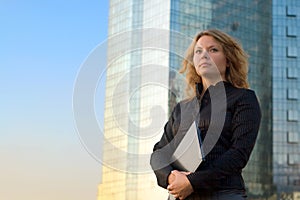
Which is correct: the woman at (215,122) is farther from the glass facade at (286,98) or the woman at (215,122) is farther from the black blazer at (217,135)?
the glass facade at (286,98)

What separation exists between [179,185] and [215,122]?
Answer: 293 millimetres

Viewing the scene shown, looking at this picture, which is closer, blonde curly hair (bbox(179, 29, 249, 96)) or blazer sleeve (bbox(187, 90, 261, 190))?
blazer sleeve (bbox(187, 90, 261, 190))

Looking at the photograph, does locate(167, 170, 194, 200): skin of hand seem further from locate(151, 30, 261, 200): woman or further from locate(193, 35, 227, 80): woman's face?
locate(193, 35, 227, 80): woman's face

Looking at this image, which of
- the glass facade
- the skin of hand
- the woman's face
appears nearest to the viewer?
the skin of hand

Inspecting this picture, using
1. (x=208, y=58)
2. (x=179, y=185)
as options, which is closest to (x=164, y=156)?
(x=179, y=185)

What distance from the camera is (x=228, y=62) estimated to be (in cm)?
270

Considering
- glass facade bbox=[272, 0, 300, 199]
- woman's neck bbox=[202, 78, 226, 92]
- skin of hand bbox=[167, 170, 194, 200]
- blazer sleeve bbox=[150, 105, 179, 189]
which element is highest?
glass facade bbox=[272, 0, 300, 199]

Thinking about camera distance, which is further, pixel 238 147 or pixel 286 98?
pixel 286 98

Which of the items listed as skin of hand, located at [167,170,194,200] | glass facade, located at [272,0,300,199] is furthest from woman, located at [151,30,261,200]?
glass facade, located at [272,0,300,199]

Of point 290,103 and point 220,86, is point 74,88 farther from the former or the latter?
point 290,103

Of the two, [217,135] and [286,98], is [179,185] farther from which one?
[286,98]

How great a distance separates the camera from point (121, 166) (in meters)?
2.53

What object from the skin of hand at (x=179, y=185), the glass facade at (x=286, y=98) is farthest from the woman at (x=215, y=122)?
the glass facade at (x=286, y=98)

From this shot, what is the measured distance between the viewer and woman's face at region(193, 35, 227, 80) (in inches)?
102
